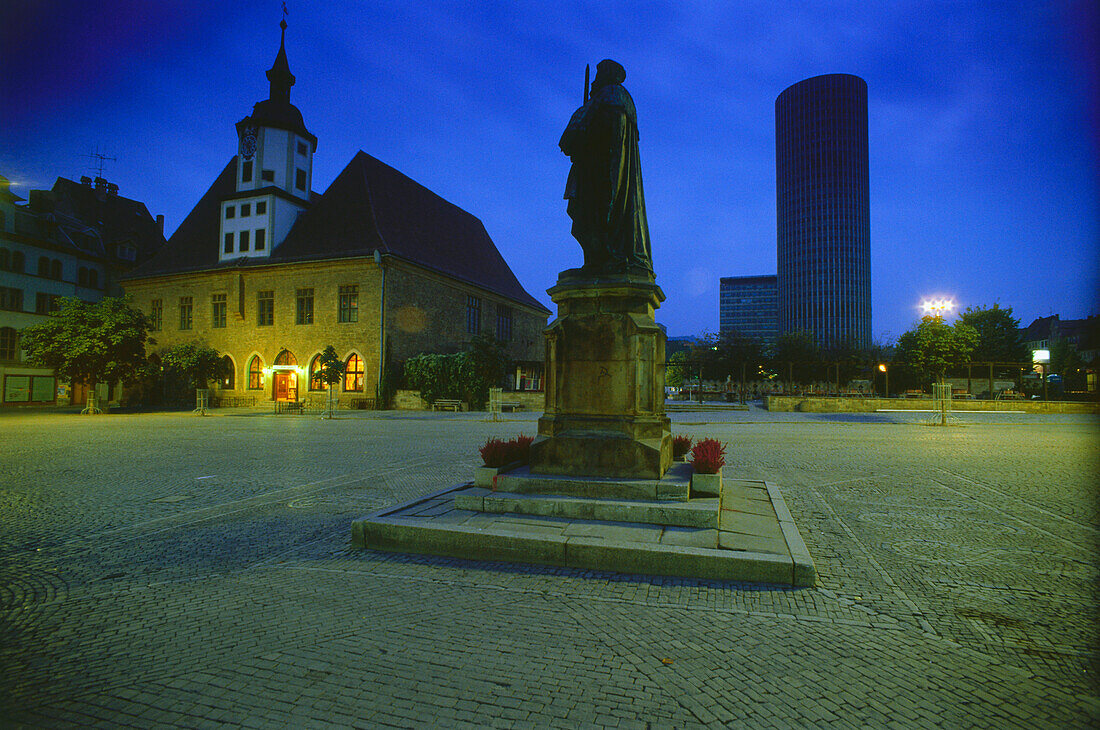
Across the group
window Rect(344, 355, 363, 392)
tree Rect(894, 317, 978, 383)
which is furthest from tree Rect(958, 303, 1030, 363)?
window Rect(344, 355, 363, 392)

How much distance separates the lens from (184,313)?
129ft

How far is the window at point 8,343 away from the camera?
1453 inches

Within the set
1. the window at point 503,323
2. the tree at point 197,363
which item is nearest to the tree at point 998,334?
the window at point 503,323

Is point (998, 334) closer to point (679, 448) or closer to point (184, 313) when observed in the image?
point (679, 448)

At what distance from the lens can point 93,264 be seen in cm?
4441

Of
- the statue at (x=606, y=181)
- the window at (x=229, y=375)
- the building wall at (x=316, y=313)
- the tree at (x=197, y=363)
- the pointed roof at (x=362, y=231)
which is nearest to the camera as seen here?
the statue at (x=606, y=181)

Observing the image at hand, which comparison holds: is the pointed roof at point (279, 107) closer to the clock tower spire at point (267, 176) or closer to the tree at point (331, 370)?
the clock tower spire at point (267, 176)

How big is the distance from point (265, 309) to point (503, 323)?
57.9 ft

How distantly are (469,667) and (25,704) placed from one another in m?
2.05

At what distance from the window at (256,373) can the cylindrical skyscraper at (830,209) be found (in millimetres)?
126981

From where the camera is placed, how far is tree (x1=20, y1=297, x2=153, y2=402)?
28.3 m

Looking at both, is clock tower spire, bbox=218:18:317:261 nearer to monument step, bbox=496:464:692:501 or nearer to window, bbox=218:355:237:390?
window, bbox=218:355:237:390

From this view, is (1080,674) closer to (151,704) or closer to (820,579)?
(820,579)

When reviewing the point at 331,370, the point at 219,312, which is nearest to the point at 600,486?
the point at 331,370
